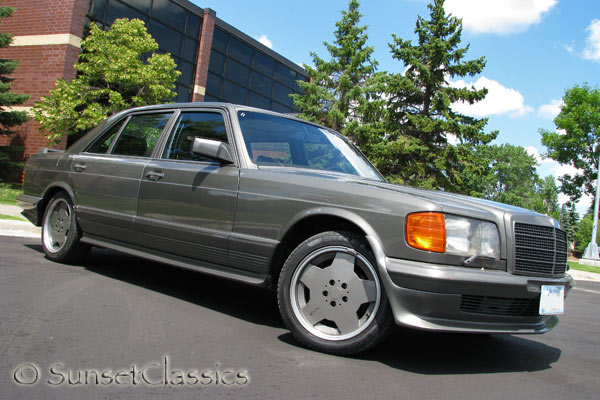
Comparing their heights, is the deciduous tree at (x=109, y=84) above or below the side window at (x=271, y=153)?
above

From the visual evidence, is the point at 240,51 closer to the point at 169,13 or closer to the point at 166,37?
the point at 169,13

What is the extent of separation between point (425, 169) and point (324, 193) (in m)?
21.4

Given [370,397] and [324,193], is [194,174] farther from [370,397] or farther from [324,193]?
[370,397]

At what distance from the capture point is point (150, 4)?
76.0ft

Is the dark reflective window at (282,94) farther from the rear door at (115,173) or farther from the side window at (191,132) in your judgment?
the side window at (191,132)

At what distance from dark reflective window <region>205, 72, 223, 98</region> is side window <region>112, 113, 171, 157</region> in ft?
76.9

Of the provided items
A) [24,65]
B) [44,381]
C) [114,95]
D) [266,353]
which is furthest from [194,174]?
[24,65]

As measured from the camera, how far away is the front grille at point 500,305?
268 centimetres

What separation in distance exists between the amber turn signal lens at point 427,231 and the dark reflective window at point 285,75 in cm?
3083

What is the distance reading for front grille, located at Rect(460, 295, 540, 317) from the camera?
2.68m

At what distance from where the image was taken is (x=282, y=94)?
108 ft

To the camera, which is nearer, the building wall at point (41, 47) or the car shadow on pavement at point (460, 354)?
the car shadow on pavement at point (460, 354)

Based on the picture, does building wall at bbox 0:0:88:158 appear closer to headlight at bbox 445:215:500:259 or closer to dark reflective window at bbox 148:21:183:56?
dark reflective window at bbox 148:21:183:56

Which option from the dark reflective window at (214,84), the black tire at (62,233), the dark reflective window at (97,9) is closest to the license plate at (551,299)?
the black tire at (62,233)
